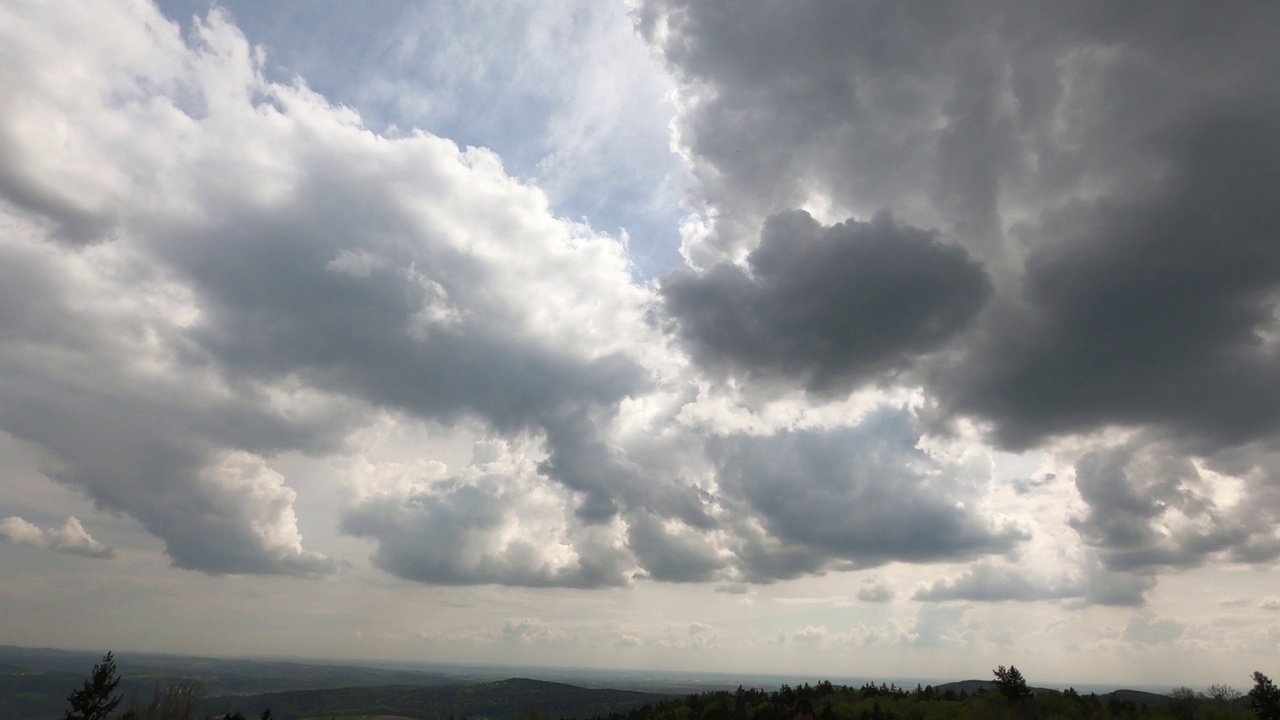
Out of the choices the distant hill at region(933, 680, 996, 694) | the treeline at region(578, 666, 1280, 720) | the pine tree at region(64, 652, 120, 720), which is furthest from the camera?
the distant hill at region(933, 680, 996, 694)

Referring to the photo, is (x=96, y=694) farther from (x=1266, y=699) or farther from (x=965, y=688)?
(x=965, y=688)

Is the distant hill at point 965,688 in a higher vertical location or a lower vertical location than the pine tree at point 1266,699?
lower

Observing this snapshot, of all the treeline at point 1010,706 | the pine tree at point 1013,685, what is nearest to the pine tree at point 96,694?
the treeline at point 1010,706

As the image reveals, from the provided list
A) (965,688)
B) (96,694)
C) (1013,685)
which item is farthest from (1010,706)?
(96,694)

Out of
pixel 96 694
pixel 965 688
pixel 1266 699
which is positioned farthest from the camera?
pixel 965 688

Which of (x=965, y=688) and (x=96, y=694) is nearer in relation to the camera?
(x=96, y=694)

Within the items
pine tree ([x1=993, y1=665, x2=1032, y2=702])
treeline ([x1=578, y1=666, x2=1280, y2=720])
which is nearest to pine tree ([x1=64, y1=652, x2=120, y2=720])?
treeline ([x1=578, y1=666, x2=1280, y2=720])

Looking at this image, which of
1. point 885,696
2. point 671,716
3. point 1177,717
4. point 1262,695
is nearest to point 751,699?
point 671,716

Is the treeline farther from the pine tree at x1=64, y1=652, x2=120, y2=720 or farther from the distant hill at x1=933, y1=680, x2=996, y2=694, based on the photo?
the pine tree at x1=64, y1=652, x2=120, y2=720

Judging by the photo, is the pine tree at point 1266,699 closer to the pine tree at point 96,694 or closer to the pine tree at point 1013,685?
the pine tree at point 1013,685

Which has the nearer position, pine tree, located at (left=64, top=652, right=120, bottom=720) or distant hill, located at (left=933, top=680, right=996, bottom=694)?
pine tree, located at (left=64, top=652, right=120, bottom=720)

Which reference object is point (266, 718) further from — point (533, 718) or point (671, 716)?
point (671, 716)

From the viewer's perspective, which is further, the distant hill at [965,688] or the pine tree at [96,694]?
the distant hill at [965,688]

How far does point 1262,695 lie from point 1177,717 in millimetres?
9476
